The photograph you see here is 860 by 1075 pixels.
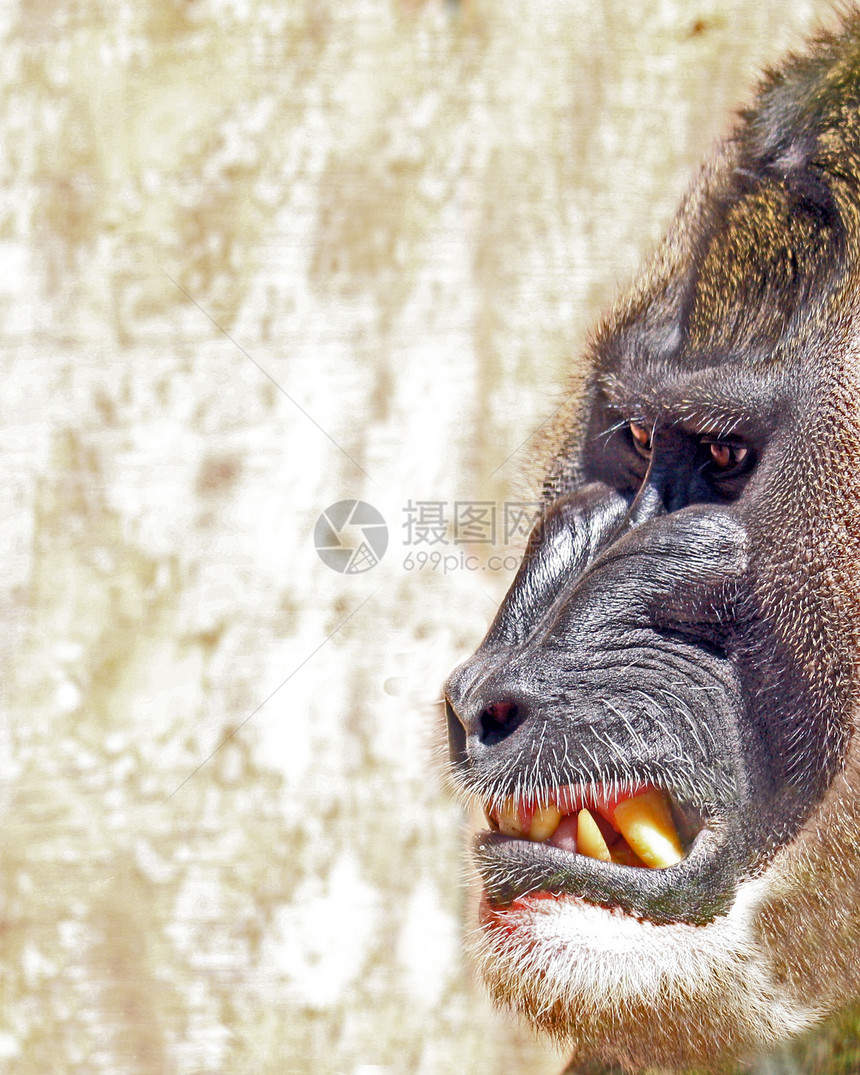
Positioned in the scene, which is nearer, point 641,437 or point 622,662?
point 622,662

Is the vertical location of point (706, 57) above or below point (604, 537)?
above

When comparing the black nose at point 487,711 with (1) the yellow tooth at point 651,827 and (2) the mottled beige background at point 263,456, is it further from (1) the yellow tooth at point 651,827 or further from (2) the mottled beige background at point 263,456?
(2) the mottled beige background at point 263,456

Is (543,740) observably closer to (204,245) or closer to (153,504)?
(153,504)

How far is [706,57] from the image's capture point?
5.48 feet

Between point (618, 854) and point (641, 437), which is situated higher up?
point (641, 437)

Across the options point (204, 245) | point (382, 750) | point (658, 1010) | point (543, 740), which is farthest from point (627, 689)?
point (204, 245)

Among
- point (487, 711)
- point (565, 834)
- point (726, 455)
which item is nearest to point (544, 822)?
point (565, 834)

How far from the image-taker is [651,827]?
1.14 metres

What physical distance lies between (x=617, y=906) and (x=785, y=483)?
0.46m

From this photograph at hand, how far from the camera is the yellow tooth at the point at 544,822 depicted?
118 cm

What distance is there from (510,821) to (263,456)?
2.74 ft

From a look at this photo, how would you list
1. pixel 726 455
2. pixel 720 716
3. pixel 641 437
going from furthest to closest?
pixel 641 437 < pixel 726 455 < pixel 720 716

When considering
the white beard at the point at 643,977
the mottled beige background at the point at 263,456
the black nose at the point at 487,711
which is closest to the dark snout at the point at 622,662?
the black nose at the point at 487,711

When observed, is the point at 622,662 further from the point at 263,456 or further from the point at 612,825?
the point at 263,456
